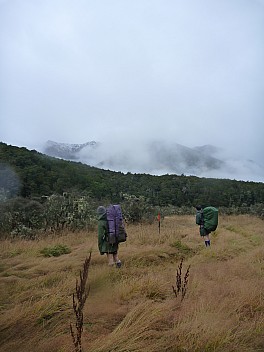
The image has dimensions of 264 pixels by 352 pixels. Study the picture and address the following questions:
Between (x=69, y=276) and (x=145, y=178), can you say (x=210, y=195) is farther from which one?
(x=69, y=276)

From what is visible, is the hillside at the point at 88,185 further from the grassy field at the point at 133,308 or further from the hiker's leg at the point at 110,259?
the grassy field at the point at 133,308

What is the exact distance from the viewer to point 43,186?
29.7m

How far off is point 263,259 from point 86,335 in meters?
5.70

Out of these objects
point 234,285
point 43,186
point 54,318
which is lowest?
point 54,318

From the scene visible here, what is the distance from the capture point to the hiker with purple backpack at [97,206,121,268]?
7144mm

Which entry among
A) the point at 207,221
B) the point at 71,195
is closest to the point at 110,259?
the point at 207,221

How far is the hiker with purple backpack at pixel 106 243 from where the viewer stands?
7.14 meters

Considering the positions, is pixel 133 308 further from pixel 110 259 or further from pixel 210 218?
pixel 210 218

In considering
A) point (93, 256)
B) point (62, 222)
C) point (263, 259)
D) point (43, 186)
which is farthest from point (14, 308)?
point (43, 186)

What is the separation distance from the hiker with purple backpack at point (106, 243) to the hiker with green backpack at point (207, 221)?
4442 millimetres

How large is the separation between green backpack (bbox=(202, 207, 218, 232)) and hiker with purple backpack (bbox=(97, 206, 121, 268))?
4.60 meters

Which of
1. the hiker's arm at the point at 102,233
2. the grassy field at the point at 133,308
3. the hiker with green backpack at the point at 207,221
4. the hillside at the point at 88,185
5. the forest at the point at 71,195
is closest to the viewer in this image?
the grassy field at the point at 133,308

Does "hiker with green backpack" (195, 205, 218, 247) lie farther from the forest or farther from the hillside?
the hillside

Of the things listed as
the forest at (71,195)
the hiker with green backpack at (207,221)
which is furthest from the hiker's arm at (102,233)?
the forest at (71,195)
